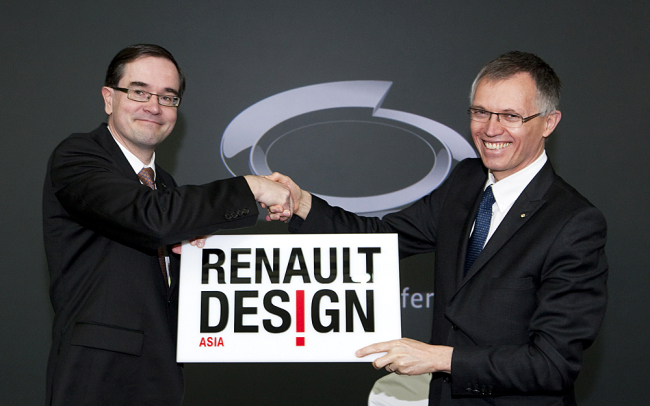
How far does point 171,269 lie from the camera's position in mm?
1960

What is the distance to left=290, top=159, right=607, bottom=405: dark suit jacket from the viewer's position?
1636mm

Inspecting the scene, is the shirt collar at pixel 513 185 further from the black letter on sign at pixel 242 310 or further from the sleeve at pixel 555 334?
the black letter on sign at pixel 242 310

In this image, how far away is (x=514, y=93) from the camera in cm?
180

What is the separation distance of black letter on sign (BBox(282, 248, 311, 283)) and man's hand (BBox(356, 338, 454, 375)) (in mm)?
353

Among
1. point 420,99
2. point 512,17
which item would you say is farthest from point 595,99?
point 420,99

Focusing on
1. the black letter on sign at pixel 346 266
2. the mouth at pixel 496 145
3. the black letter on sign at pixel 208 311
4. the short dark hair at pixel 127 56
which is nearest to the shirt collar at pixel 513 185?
the mouth at pixel 496 145

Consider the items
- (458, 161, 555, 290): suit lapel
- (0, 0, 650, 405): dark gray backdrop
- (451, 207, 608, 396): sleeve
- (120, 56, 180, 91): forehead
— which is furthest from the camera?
(0, 0, 650, 405): dark gray backdrop

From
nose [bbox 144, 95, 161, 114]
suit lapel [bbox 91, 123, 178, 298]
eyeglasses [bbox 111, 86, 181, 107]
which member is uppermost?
eyeglasses [bbox 111, 86, 181, 107]

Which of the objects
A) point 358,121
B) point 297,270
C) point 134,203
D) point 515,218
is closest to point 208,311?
point 297,270

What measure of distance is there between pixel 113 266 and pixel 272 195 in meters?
0.61

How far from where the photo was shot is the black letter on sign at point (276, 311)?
185 centimetres

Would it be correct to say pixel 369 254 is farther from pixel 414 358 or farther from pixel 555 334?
pixel 555 334

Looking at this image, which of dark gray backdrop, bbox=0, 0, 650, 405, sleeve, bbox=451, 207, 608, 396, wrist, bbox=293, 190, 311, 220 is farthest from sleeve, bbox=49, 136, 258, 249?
dark gray backdrop, bbox=0, 0, 650, 405

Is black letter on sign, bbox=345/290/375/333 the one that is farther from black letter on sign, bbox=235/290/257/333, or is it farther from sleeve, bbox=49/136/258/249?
sleeve, bbox=49/136/258/249
